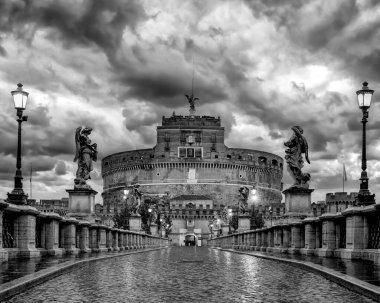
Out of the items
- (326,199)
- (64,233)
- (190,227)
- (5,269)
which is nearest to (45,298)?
(5,269)

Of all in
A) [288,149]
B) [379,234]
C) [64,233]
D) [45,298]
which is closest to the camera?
[45,298]

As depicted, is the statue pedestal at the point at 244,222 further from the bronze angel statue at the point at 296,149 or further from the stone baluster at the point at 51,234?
the stone baluster at the point at 51,234

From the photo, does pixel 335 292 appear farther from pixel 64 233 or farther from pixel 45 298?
pixel 64 233

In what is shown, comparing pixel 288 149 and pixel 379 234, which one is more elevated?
pixel 288 149

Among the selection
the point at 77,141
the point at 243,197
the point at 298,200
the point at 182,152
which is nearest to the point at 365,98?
the point at 298,200

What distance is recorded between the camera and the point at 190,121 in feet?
609

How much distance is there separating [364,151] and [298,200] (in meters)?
9.12

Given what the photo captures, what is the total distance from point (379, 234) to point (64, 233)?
10.9 metres

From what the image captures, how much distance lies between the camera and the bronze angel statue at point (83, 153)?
3002cm

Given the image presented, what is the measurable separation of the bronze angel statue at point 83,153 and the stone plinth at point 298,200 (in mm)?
8971

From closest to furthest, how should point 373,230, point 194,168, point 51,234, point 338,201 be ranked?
point 373,230 < point 51,234 < point 338,201 < point 194,168

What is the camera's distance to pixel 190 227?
6186 inches

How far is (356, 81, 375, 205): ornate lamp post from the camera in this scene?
58.3 ft

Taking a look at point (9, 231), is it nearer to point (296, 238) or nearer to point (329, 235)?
point (329, 235)
